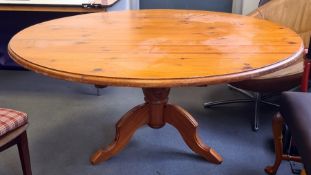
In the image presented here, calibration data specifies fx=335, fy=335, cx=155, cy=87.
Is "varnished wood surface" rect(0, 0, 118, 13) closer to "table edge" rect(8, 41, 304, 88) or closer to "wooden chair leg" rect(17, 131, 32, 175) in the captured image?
"wooden chair leg" rect(17, 131, 32, 175)

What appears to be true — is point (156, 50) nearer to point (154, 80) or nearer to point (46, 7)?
point (154, 80)

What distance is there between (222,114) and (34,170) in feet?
4.08

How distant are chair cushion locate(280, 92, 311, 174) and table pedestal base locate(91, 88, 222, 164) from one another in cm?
53

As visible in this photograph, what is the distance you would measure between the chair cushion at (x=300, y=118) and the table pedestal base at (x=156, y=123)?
531mm

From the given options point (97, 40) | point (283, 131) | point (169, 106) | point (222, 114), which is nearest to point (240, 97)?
point (222, 114)

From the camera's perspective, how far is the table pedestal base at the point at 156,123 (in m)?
1.67

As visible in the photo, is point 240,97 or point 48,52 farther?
point 240,97

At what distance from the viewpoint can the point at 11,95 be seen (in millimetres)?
2615

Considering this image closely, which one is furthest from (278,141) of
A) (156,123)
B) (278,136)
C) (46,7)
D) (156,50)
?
(46,7)

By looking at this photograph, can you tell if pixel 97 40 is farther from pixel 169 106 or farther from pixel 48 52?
pixel 169 106

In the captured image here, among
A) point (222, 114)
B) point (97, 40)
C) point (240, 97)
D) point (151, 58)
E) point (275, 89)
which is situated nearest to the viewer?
point (151, 58)

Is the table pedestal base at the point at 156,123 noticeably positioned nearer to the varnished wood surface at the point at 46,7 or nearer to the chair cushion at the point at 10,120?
the chair cushion at the point at 10,120

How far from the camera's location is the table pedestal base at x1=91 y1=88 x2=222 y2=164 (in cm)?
167

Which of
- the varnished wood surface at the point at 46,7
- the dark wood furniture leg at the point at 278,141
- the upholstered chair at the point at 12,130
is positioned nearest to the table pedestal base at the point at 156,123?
the dark wood furniture leg at the point at 278,141
